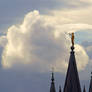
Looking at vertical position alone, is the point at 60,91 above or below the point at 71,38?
below

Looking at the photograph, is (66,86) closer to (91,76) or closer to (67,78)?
(67,78)

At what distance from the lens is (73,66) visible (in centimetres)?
11862

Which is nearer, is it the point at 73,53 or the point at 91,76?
the point at 73,53

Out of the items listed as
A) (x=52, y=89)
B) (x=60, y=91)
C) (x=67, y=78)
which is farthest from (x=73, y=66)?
(x=52, y=89)

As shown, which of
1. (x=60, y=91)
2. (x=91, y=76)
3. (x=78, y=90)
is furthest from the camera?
(x=91, y=76)

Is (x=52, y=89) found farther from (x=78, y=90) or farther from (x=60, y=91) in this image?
(x=78, y=90)

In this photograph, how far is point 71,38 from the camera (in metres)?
123

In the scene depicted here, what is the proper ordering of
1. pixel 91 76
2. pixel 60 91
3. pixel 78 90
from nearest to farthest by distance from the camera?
pixel 78 90, pixel 60 91, pixel 91 76

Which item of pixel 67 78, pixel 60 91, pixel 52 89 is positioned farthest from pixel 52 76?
pixel 67 78

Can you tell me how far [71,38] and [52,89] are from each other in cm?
1946

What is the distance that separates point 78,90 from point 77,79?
2.66 meters

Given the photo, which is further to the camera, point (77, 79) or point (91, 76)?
point (91, 76)

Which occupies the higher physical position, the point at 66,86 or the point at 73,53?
the point at 73,53

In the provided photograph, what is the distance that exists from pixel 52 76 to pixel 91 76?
12.4 m
